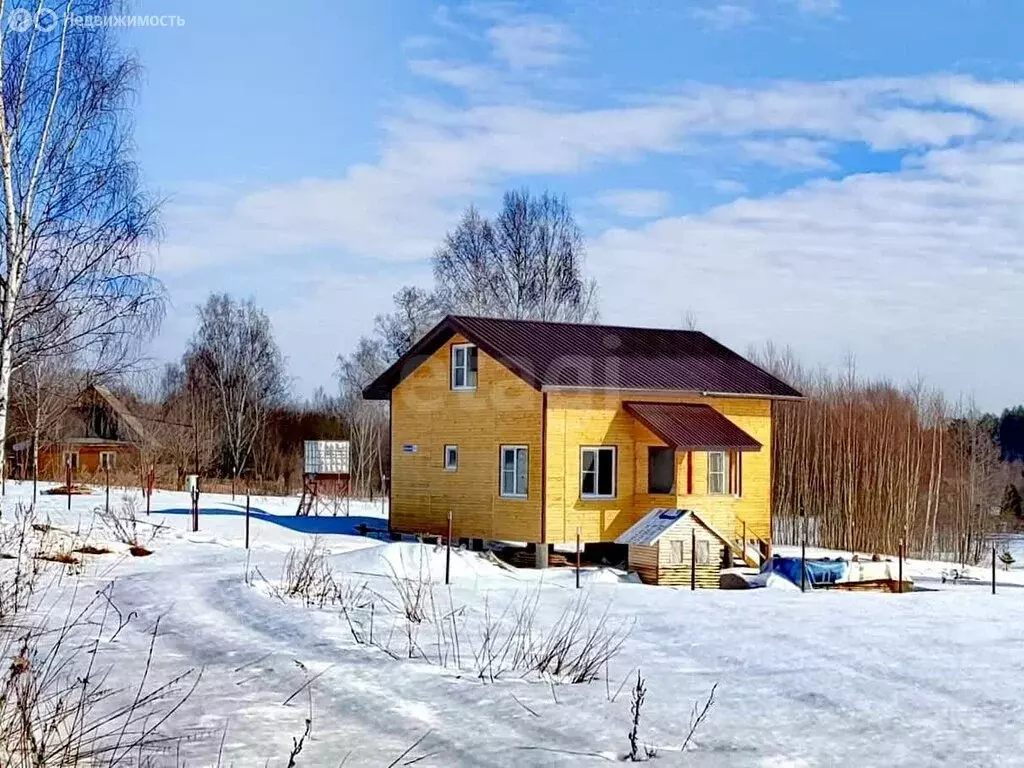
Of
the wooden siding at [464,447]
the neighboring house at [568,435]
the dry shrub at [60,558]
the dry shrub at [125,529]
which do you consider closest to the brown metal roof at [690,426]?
the neighboring house at [568,435]

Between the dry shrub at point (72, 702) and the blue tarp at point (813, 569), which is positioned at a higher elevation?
the dry shrub at point (72, 702)

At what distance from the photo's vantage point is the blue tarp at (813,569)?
21594 millimetres

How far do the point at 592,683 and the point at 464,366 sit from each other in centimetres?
1633

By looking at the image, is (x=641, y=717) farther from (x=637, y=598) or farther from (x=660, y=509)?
(x=660, y=509)

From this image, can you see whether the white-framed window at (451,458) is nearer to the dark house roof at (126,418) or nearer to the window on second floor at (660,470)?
the window on second floor at (660,470)

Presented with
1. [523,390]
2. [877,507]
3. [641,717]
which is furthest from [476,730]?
[877,507]

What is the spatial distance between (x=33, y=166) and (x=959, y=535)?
31009 millimetres

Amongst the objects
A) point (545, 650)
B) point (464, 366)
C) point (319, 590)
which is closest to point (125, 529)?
point (464, 366)

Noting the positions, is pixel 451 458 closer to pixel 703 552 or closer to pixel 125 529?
pixel 703 552

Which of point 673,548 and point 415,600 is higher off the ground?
point 415,600

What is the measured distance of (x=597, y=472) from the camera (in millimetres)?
22500

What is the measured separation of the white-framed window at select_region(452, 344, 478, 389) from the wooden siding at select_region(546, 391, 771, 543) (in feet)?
8.35

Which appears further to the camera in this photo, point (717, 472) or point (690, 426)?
point (717, 472)

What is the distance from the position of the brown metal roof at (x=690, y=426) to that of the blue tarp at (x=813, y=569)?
2.33 meters
